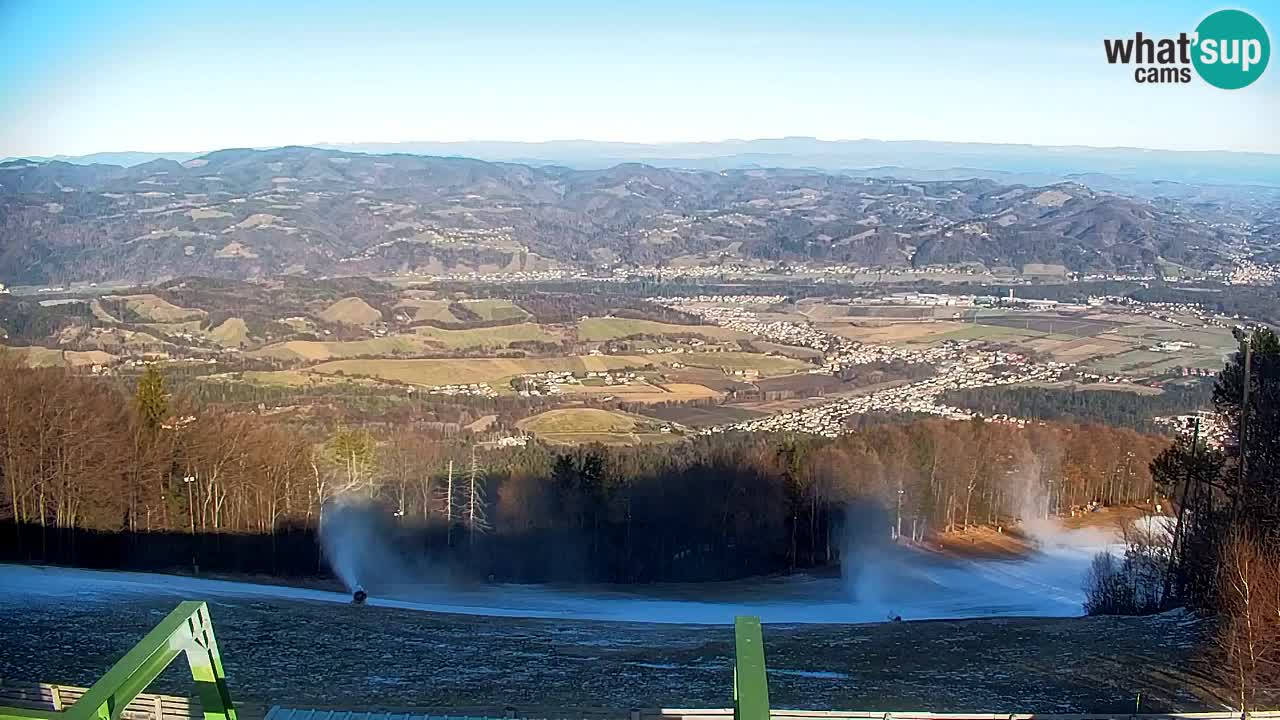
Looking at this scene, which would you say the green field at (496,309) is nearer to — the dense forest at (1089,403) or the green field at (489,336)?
the green field at (489,336)

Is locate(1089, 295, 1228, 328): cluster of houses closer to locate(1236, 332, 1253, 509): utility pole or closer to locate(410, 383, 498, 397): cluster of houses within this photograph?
locate(1236, 332, 1253, 509): utility pole

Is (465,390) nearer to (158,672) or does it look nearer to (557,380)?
(557,380)

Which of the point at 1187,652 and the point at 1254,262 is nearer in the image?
the point at 1187,652

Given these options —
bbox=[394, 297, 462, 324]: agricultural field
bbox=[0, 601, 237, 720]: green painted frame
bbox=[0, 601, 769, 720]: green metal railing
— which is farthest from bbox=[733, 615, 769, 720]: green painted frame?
bbox=[394, 297, 462, 324]: agricultural field

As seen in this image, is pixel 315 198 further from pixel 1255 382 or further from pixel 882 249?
pixel 1255 382

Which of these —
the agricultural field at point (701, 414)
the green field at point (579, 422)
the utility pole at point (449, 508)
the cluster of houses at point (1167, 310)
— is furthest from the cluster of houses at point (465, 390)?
the cluster of houses at point (1167, 310)

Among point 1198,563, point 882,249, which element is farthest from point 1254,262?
point 1198,563
